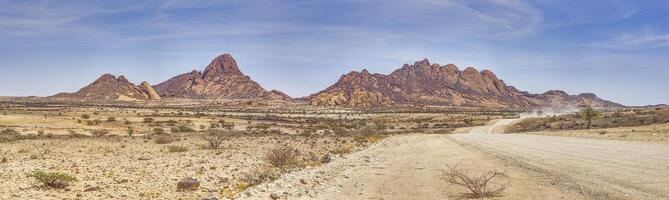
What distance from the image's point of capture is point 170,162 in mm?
21188

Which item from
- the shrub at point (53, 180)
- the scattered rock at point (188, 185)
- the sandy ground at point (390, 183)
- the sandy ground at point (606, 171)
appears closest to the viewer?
the sandy ground at point (606, 171)

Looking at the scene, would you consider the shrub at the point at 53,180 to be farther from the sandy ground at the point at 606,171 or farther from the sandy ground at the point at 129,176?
the sandy ground at the point at 606,171

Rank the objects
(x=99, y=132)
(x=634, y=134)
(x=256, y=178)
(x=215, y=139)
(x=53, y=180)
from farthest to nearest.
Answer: (x=99, y=132) → (x=634, y=134) → (x=215, y=139) → (x=256, y=178) → (x=53, y=180)

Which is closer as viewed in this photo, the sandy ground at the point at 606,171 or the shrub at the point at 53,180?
the sandy ground at the point at 606,171

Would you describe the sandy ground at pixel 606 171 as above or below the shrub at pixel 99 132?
above

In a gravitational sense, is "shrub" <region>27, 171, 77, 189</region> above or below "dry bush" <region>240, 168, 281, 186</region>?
above

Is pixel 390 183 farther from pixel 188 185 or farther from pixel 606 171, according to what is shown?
pixel 606 171

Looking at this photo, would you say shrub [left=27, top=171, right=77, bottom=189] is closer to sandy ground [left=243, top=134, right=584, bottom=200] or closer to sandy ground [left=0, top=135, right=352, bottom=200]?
sandy ground [left=0, top=135, right=352, bottom=200]

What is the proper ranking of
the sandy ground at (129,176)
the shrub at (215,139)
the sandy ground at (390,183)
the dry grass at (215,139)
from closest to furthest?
1. the sandy ground at (129,176)
2. the sandy ground at (390,183)
3. the shrub at (215,139)
4. the dry grass at (215,139)

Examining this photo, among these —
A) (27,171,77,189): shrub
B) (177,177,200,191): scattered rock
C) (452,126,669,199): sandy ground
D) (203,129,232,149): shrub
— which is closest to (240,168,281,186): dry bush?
(177,177,200,191): scattered rock

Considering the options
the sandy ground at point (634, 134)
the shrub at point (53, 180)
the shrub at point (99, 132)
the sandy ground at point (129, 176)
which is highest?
the sandy ground at point (634, 134)

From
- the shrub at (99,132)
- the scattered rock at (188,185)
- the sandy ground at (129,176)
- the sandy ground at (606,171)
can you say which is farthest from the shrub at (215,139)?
the scattered rock at (188,185)

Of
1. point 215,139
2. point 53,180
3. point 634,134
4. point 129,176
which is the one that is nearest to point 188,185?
point 129,176

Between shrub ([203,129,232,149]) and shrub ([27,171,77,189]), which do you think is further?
shrub ([203,129,232,149])
